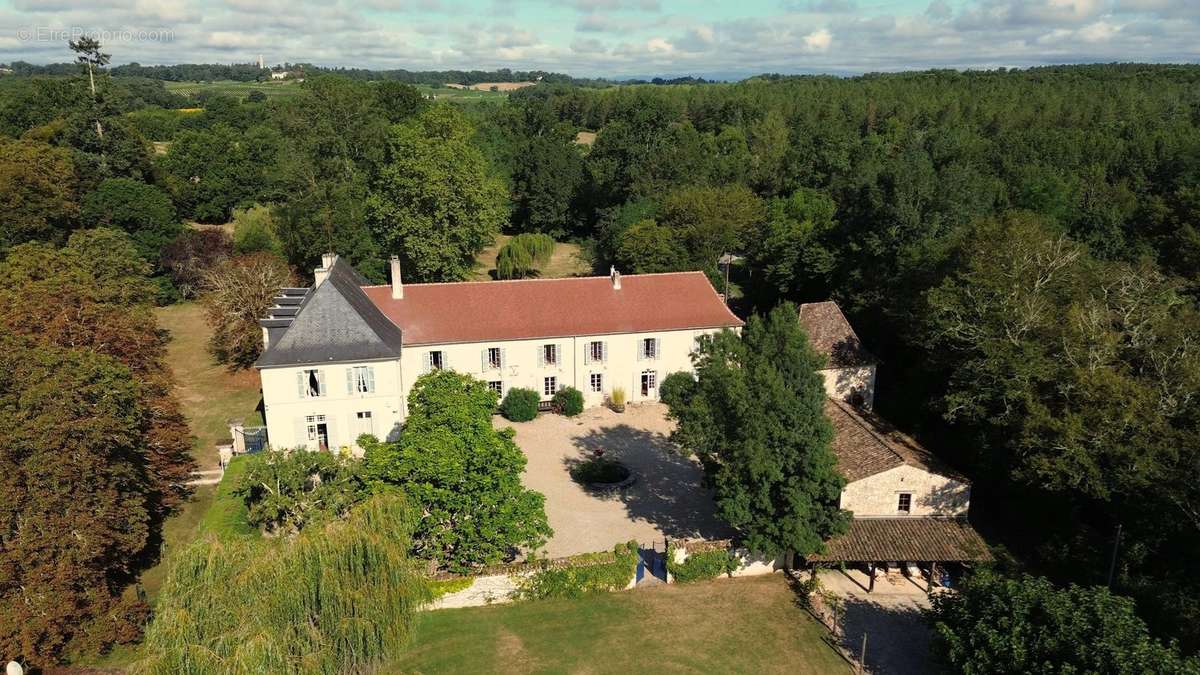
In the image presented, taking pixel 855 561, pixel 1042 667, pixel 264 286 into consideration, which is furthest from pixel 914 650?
pixel 264 286

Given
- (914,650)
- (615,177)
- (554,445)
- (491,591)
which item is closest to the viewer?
(914,650)

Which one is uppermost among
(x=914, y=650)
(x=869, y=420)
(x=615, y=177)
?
(x=615, y=177)

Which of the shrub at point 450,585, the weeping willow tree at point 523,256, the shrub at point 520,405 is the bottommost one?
the shrub at point 450,585

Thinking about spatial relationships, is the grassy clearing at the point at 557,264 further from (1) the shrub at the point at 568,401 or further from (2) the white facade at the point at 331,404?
(2) the white facade at the point at 331,404

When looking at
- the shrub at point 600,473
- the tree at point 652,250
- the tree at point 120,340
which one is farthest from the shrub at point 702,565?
the tree at point 652,250

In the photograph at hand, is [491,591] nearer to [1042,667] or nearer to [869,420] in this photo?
[1042,667]

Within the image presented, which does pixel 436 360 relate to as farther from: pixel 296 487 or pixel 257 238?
pixel 257 238
